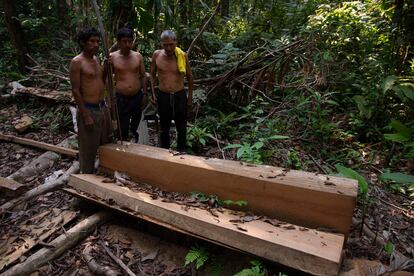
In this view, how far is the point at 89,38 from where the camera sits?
13.1ft

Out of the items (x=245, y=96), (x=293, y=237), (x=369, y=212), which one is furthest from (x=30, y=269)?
(x=245, y=96)

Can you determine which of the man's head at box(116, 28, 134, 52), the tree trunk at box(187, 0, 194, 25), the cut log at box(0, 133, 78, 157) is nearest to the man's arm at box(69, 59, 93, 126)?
the man's head at box(116, 28, 134, 52)

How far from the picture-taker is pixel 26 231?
3926mm

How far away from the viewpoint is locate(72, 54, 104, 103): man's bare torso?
13.5ft

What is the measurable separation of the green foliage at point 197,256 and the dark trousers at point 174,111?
239 centimetres

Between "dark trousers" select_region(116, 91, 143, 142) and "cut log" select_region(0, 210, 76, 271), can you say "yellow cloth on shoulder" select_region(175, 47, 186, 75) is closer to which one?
"dark trousers" select_region(116, 91, 143, 142)

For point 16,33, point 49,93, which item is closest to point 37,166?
point 49,93

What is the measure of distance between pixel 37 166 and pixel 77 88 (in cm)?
230

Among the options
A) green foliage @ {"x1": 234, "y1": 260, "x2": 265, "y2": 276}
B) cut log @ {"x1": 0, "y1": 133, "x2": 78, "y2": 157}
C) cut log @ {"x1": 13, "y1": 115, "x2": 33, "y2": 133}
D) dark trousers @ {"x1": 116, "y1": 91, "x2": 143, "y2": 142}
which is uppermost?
dark trousers @ {"x1": 116, "y1": 91, "x2": 143, "y2": 142}

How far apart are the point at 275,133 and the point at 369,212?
75.0 inches

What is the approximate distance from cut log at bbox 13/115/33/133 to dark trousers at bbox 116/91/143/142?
3.27 m

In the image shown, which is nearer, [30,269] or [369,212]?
[30,269]

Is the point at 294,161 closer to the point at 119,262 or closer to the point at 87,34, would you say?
the point at 119,262

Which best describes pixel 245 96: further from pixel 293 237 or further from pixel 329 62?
pixel 293 237
